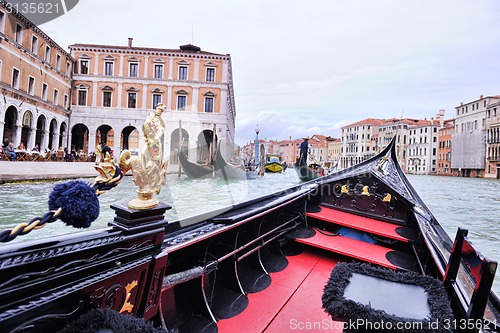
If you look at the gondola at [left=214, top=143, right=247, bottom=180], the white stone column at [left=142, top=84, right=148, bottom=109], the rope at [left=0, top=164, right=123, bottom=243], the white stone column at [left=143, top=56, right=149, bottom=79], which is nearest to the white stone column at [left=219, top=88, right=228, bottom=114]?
the white stone column at [left=142, top=84, right=148, bottom=109]

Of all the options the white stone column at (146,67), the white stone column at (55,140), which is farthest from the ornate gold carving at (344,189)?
the white stone column at (146,67)

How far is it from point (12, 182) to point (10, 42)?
9.09 m

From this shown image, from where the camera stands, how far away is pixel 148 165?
0.85 meters

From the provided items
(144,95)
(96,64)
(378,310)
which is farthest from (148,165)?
(96,64)

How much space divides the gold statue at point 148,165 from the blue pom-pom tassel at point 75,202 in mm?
136

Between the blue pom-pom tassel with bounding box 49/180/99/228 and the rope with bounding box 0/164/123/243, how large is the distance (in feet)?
0.06

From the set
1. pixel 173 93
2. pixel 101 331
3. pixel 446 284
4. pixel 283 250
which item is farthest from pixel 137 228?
pixel 173 93

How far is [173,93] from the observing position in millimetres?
15828

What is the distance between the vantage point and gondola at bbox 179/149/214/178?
33.6 ft

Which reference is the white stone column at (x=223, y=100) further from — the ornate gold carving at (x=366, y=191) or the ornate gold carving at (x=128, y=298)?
the ornate gold carving at (x=128, y=298)

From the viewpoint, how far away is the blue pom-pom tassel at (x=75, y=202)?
627mm

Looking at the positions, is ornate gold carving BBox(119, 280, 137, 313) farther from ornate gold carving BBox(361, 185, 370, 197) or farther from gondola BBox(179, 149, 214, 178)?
gondola BBox(179, 149, 214, 178)

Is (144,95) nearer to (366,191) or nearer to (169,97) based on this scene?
(169,97)

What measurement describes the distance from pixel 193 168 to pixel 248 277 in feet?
29.8
